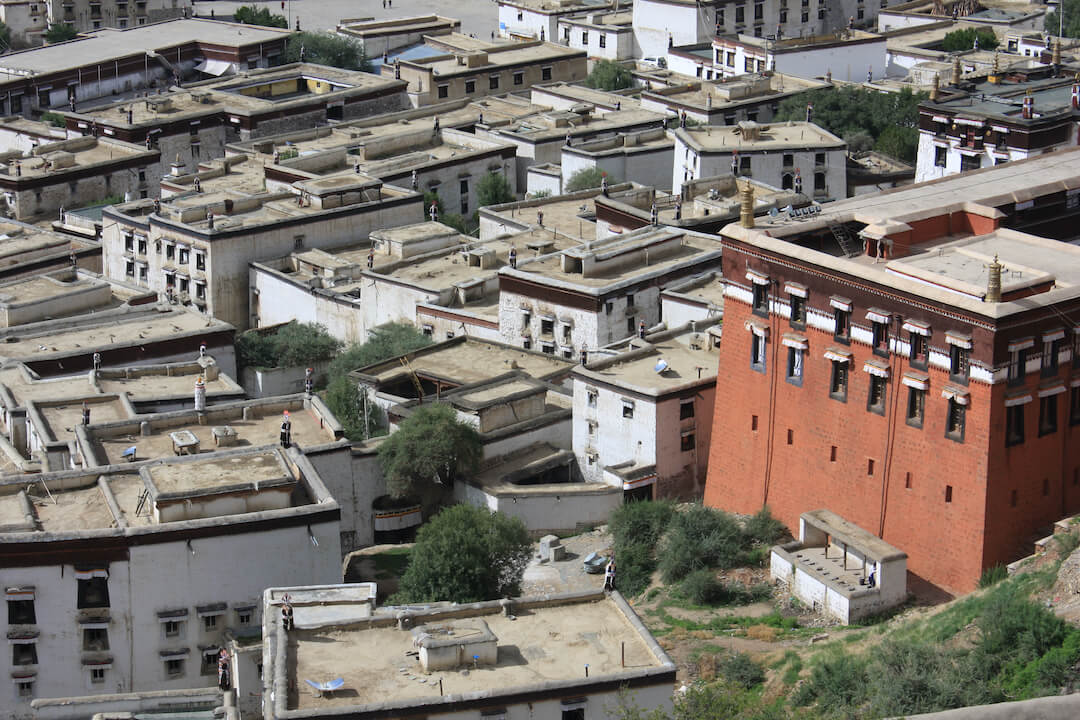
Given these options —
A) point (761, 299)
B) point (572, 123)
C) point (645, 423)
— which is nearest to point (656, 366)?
point (645, 423)

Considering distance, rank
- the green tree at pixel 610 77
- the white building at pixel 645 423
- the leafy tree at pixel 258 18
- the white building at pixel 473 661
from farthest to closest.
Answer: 1. the leafy tree at pixel 258 18
2. the green tree at pixel 610 77
3. the white building at pixel 645 423
4. the white building at pixel 473 661

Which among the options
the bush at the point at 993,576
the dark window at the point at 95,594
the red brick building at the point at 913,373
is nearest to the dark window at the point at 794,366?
the red brick building at the point at 913,373

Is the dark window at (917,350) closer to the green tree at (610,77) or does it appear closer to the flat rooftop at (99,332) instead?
the flat rooftop at (99,332)

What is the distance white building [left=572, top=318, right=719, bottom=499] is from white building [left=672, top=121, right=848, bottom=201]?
3007 centimetres

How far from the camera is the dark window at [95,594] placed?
58594 millimetres

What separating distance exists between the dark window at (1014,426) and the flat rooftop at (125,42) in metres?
94.1

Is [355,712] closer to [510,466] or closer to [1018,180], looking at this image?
[510,466]

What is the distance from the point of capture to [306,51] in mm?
148875

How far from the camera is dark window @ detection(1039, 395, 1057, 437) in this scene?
206ft

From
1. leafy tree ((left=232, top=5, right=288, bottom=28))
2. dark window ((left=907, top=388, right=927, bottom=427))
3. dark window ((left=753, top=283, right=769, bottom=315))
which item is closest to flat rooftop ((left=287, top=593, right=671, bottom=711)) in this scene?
dark window ((left=907, top=388, right=927, bottom=427))

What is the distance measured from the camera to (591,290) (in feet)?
275

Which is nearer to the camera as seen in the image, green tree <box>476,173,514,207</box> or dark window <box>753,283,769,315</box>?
dark window <box>753,283,769,315</box>

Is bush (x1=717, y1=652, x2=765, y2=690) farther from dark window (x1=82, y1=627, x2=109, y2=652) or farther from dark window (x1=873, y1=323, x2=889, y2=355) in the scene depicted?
dark window (x1=82, y1=627, x2=109, y2=652)

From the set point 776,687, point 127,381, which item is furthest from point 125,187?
point 776,687
